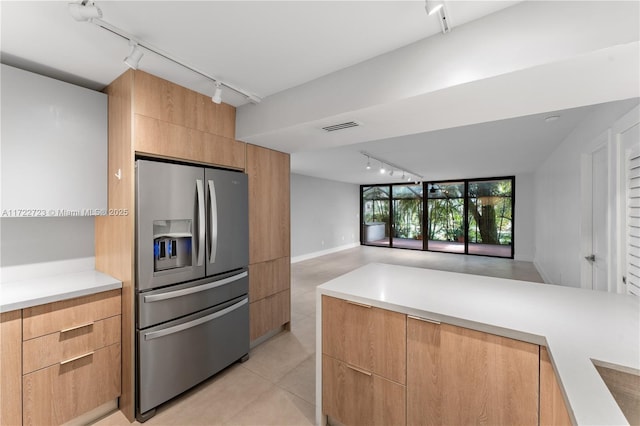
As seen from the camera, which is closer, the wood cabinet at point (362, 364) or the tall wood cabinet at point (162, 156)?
the wood cabinet at point (362, 364)

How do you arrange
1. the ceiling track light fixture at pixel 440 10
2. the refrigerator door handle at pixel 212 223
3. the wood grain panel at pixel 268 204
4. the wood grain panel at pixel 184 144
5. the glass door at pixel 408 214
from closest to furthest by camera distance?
1. the ceiling track light fixture at pixel 440 10
2. the wood grain panel at pixel 184 144
3. the refrigerator door handle at pixel 212 223
4. the wood grain panel at pixel 268 204
5. the glass door at pixel 408 214

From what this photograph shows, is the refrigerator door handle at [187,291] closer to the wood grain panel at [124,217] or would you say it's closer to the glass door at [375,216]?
the wood grain panel at [124,217]

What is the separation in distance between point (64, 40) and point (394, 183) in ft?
30.3

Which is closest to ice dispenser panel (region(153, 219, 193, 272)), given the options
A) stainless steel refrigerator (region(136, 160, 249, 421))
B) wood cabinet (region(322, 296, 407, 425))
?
stainless steel refrigerator (region(136, 160, 249, 421))

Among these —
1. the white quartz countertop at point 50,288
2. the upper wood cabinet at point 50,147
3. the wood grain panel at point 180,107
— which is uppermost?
the wood grain panel at point 180,107

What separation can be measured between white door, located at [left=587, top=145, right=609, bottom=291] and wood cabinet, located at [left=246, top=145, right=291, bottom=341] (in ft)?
9.83

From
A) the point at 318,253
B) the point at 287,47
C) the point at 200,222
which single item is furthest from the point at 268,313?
the point at 318,253

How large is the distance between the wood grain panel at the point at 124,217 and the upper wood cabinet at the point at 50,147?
10 centimetres

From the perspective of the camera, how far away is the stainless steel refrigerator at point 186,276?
1.86 meters

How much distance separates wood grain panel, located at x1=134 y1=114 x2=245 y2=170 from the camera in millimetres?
1926

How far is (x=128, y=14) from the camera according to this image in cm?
140

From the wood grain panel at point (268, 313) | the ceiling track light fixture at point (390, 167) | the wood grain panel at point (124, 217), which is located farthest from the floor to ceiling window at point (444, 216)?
the wood grain panel at point (124, 217)

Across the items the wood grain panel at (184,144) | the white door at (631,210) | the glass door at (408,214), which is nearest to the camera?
the white door at (631,210)

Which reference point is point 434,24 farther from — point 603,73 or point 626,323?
point 626,323
